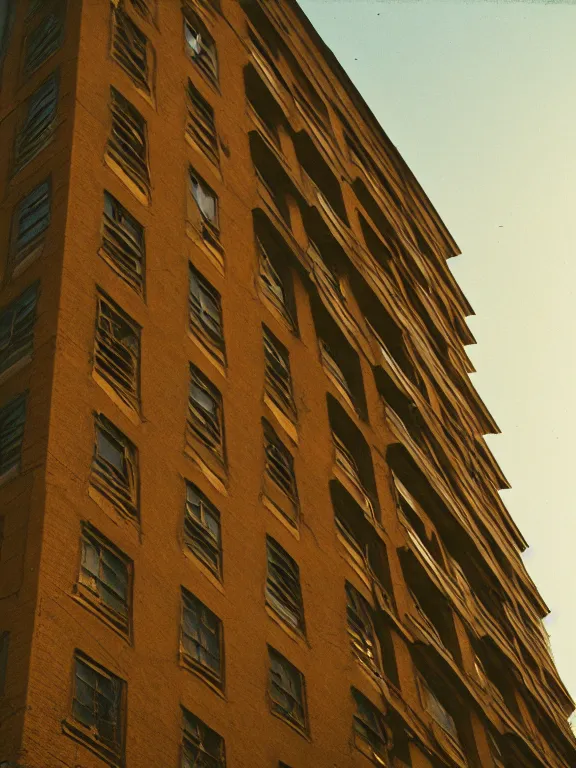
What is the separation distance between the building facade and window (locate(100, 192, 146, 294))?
0.05m

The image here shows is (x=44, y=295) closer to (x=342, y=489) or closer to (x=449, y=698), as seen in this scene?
(x=342, y=489)

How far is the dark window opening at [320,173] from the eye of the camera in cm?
3353

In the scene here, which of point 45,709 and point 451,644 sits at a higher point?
point 451,644

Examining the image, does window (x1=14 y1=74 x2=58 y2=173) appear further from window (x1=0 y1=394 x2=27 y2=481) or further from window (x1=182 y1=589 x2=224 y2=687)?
window (x1=182 y1=589 x2=224 y2=687)

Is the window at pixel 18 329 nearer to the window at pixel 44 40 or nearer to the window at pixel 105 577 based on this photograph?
the window at pixel 105 577

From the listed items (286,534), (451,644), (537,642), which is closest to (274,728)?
(286,534)

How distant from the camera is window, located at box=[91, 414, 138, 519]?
17.2 m

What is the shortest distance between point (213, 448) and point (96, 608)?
16.9 ft

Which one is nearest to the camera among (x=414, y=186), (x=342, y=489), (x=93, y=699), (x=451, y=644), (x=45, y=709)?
(x=45, y=709)

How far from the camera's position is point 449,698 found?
26.6 metres

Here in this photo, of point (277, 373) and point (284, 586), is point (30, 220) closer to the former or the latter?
point (277, 373)

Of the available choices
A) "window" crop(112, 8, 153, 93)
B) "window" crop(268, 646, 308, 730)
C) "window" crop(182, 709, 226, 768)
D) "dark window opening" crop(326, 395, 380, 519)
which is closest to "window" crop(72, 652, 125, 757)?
"window" crop(182, 709, 226, 768)

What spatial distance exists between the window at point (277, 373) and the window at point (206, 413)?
242 cm

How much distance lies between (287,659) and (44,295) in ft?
21.5
